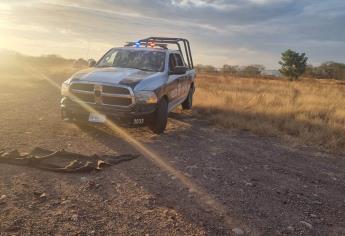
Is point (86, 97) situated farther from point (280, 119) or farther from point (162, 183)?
point (280, 119)

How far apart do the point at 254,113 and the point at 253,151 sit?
416cm

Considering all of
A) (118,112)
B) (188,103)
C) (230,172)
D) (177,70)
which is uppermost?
(177,70)

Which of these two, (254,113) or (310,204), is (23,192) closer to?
(310,204)

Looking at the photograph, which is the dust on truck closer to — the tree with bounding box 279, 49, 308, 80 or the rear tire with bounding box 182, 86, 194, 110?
the rear tire with bounding box 182, 86, 194, 110

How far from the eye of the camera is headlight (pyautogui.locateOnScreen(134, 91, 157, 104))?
7803 millimetres

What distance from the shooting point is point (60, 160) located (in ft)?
20.1

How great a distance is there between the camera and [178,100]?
10.5 meters

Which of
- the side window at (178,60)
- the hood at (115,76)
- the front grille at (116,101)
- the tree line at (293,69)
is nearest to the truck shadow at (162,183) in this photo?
the front grille at (116,101)

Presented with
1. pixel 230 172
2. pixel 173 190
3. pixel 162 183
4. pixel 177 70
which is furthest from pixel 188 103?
pixel 173 190

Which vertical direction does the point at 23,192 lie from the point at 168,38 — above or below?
below

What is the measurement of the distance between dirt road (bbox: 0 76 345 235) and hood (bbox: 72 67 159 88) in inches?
41.4

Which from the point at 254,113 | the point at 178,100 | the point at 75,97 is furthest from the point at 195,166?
the point at 254,113

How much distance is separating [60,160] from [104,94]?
207 cm

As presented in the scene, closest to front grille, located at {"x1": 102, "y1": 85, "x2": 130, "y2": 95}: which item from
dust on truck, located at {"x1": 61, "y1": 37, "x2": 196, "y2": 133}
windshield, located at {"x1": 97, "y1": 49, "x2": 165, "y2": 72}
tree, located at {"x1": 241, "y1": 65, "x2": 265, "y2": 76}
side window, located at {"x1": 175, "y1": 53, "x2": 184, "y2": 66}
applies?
dust on truck, located at {"x1": 61, "y1": 37, "x2": 196, "y2": 133}
